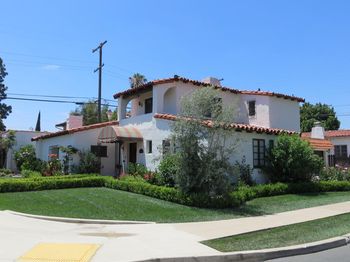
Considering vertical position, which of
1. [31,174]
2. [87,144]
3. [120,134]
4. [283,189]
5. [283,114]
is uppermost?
[283,114]

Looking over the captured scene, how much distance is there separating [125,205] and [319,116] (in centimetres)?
5144

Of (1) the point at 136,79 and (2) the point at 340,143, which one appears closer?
(2) the point at 340,143

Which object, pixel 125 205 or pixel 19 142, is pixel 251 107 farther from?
pixel 19 142

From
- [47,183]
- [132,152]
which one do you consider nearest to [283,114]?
[132,152]

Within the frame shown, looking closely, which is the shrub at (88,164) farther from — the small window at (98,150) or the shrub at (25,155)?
the shrub at (25,155)

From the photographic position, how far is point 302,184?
63.9ft

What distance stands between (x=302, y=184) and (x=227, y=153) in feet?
18.6

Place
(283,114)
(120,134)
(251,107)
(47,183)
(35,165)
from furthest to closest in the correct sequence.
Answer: (35,165), (283,114), (251,107), (120,134), (47,183)

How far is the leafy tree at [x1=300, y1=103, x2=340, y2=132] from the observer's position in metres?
59.2

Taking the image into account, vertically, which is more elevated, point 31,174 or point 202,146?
point 202,146

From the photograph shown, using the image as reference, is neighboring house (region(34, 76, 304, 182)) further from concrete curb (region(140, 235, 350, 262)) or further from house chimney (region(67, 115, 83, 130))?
concrete curb (region(140, 235, 350, 262))

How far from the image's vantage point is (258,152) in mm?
20328

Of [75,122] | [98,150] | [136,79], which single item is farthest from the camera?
[136,79]

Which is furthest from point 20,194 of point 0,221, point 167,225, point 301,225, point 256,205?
point 301,225
